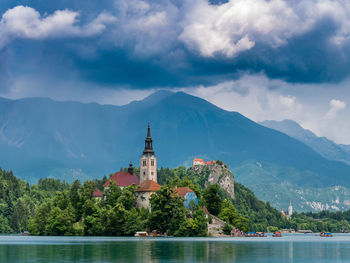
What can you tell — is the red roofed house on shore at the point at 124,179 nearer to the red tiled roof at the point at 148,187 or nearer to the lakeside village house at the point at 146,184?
the lakeside village house at the point at 146,184

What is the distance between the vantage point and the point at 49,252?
8881cm

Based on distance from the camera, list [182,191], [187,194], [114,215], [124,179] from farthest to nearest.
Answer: [124,179] < [182,191] < [187,194] < [114,215]

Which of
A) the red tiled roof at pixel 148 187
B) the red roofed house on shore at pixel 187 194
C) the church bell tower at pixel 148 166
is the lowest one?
the red roofed house on shore at pixel 187 194

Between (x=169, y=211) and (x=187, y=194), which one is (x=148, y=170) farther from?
(x=169, y=211)

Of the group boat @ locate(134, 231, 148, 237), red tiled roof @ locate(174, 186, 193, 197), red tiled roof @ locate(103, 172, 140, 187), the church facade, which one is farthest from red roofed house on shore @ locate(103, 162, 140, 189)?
boat @ locate(134, 231, 148, 237)

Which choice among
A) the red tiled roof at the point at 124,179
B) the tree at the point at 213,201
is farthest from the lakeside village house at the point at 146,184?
the tree at the point at 213,201

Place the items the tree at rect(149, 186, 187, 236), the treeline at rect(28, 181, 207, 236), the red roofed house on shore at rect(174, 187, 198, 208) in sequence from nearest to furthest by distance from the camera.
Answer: the tree at rect(149, 186, 187, 236) → the treeline at rect(28, 181, 207, 236) → the red roofed house on shore at rect(174, 187, 198, 208)

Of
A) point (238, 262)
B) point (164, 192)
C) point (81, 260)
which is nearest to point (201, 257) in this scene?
point (238, 262)

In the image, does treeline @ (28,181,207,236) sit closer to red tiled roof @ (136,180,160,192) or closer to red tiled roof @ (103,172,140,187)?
red tiled roof @ (136,180,160,192)

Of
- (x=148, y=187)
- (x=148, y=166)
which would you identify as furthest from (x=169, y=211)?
(x=148, y=166)

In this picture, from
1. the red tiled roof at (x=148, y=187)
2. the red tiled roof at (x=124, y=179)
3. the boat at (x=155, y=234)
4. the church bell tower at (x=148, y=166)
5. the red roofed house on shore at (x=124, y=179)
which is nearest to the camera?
the boat at (x=155, y=234)

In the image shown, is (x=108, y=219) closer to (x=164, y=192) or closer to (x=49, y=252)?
(x=164, y=192)

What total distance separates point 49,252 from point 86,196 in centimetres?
8105

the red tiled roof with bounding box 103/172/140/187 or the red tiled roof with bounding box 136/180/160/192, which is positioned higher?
the red tiled roof with bounding box 103/172/140/187
